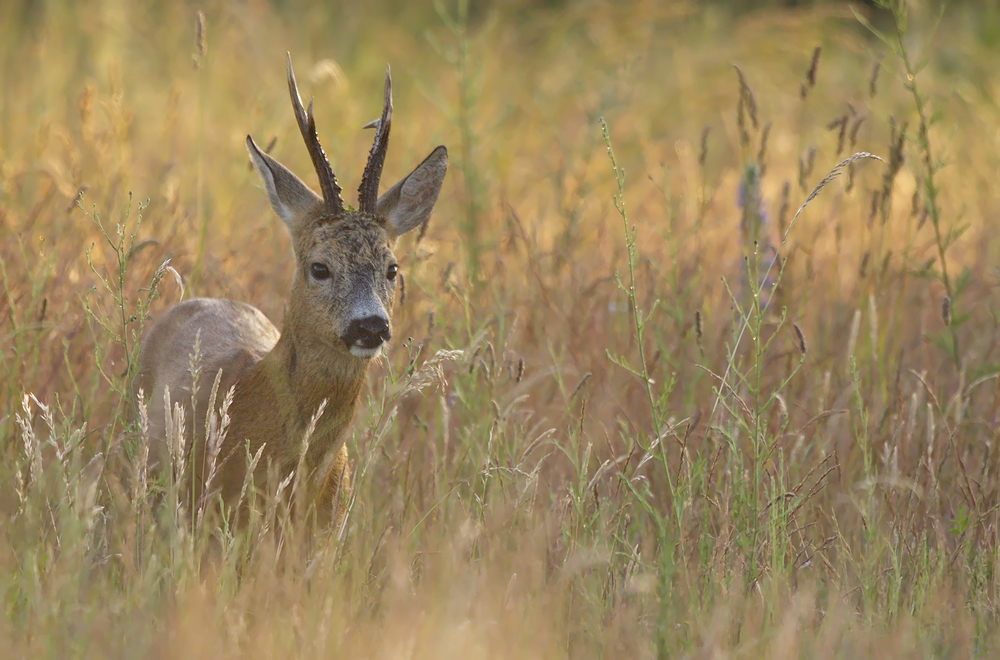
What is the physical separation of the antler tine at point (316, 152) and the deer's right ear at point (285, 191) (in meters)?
0.13

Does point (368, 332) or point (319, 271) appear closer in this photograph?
point (368, 332)

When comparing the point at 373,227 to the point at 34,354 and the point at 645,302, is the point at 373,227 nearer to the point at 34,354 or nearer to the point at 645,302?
the point at 34,354

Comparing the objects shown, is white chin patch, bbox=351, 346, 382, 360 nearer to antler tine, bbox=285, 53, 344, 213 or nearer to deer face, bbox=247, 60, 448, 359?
deer face, bbox=247, 60, 448, 359

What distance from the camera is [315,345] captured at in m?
3.92

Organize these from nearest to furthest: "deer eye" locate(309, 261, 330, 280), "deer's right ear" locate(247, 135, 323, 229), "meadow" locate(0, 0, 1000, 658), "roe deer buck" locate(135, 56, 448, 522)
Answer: "meadow" locate(0, 0, 1000, 658) < "roe deer buck" locate(135, 56, 448, 522) < "deer eye" locate(309, 261, 330, 280) < "deer's right ear" locate(247, 135, 323, 229)

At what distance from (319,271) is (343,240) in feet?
0.43

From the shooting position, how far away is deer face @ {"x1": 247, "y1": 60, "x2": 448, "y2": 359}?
12.4 ft

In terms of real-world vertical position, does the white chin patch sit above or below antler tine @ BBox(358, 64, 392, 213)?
below

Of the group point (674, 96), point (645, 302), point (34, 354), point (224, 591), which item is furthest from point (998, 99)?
point (224, 591)

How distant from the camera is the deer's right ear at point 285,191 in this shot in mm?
4156

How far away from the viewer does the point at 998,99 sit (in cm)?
862

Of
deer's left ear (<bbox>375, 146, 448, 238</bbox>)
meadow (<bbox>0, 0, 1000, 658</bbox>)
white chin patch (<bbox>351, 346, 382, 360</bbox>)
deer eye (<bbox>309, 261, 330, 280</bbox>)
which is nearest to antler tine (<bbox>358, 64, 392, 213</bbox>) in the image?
deer's left ear (<bbox>375, 146, 448, 238</bbox>)

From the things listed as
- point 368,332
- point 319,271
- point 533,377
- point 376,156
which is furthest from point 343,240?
point 533,377

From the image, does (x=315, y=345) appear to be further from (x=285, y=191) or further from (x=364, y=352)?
(x=285, y=191)
